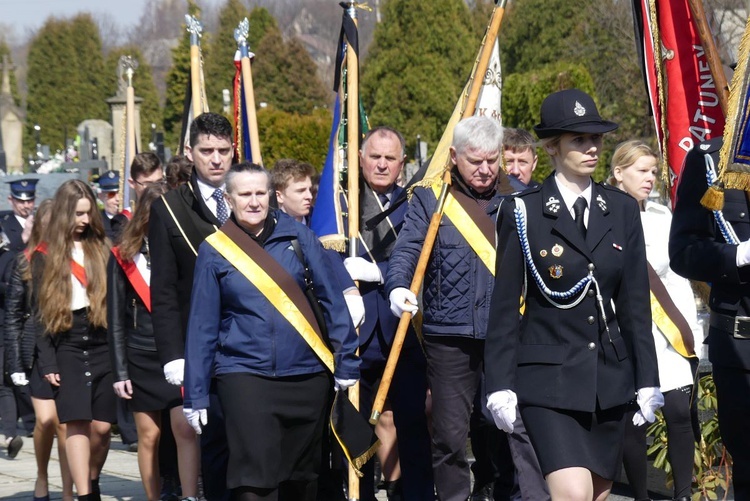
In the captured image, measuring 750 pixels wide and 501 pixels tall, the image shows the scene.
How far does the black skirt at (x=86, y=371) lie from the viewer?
25.3 feet

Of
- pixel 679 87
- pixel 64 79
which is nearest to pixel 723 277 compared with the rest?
pixel 679 87

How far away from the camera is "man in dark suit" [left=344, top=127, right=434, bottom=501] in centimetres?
715

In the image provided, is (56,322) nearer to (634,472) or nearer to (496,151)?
(496,151)

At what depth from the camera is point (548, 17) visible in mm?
33125

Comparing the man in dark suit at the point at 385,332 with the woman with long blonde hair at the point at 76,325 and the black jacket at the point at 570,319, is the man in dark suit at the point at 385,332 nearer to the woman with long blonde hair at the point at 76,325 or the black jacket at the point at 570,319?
the woman with long blonde hair at the point at 76,325

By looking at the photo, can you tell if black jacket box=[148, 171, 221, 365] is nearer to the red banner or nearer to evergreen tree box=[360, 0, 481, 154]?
the red banner

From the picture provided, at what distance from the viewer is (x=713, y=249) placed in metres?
4.83

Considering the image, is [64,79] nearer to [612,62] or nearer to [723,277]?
[612,62]

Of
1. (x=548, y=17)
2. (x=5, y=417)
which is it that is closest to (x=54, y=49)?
(x=548, y=17)

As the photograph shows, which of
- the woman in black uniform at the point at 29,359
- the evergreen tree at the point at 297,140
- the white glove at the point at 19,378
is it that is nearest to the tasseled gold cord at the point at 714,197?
the woman in black uniform at the point at 29,359

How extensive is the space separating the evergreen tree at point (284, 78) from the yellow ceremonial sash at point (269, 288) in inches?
1591

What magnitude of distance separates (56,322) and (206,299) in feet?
6.97

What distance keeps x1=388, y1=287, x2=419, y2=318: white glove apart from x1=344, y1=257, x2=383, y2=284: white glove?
91 cm

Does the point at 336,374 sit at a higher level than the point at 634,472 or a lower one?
higher
